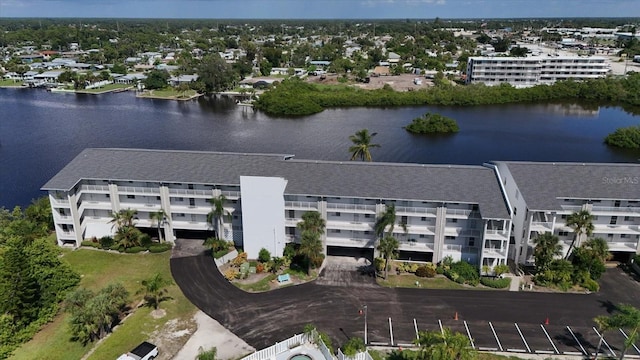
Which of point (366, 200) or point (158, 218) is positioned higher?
point (366, 200)

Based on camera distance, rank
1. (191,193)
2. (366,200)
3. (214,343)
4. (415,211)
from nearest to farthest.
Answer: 1. (214,343)
2. (415,211)
3. (366,200)
4. (191,193)

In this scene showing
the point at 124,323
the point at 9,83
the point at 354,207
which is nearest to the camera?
the point at 124,323

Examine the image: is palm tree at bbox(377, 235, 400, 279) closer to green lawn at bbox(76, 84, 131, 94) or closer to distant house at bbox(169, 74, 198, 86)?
distant house at bbox(169, 74, 198, 86)

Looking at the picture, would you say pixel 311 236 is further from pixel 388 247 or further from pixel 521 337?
pixel 521 337

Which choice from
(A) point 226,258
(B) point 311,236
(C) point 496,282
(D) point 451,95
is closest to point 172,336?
A: (A) point 226,258

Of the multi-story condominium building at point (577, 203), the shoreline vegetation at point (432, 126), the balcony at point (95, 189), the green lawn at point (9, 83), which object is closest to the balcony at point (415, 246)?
the multi-story condominium building at point (577, 203)

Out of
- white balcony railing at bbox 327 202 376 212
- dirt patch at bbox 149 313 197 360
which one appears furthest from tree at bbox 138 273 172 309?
white balcony railing at bbox 327 202 376 212

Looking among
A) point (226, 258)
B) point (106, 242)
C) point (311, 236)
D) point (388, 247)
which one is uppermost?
point (311, 236)

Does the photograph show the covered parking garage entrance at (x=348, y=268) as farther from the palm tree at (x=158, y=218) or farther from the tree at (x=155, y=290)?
the palm tree at (x=158, y=218)
